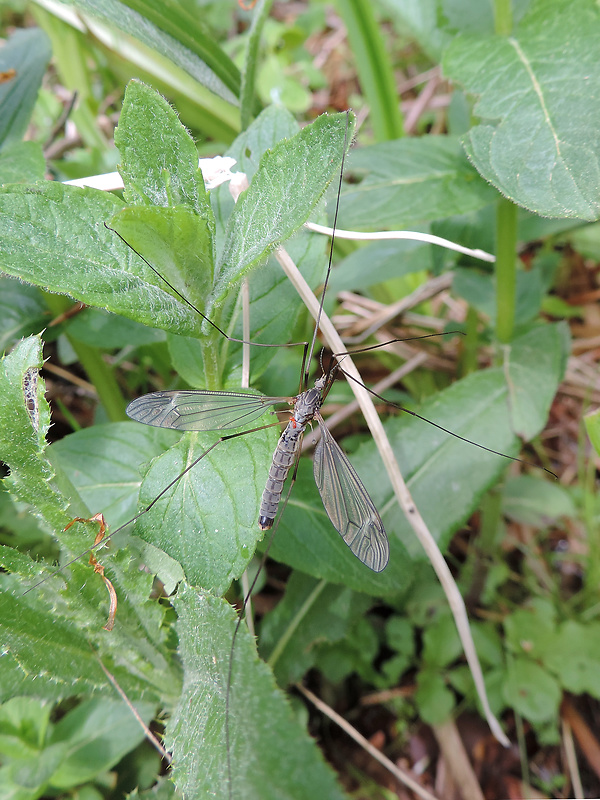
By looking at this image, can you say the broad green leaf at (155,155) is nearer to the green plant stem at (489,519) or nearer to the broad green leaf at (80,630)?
the broad green leaf at (80,630)

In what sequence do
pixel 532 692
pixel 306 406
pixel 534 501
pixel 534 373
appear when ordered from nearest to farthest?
pixel 306 406 → pixel 534 373 → pixel 532 692 → pixel 534 501

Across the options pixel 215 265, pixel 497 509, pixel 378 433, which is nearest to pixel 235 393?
pixel 215 265

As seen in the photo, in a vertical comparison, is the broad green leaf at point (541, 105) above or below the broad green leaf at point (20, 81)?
below

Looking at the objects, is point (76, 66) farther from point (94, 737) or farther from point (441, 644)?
point (441, 644)

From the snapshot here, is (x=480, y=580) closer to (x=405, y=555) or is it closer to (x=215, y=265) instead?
(x=405, y=555)

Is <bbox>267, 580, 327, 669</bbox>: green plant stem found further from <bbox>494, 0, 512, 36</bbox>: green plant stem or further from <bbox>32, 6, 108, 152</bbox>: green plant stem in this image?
<bbox>32, 6, 108, 152</bbox>: green plant stem

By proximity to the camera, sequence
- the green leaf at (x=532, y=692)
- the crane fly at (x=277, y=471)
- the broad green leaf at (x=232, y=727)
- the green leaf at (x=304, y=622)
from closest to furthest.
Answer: the broad green leaf at (x=232, y=727), the crane fly at (x=277, y=471), the green leaf at (x=304, y=622), the green leaf at (x=532, y=692)

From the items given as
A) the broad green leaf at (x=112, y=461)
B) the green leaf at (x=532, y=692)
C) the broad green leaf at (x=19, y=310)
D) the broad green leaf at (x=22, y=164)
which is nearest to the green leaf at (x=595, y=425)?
the broad green leaf at (x=112, y=461)

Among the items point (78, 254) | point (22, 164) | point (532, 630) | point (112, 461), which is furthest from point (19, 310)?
point (532, 630)
